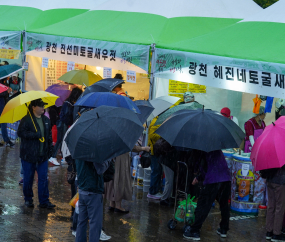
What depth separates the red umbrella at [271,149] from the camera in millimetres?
6348

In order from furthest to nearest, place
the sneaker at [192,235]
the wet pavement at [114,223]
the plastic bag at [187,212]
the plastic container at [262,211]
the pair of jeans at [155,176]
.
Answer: the pair of jeans at [155,176] → the plastic container at [262,211] → the plastic bag at [187,212] → the sneaker at [192,235] → the wet pavement at [114,223]

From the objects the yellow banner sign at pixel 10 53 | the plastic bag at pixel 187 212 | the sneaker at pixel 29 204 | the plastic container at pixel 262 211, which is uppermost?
the yellow banner sign at pixel 10 53

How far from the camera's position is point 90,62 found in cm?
1100

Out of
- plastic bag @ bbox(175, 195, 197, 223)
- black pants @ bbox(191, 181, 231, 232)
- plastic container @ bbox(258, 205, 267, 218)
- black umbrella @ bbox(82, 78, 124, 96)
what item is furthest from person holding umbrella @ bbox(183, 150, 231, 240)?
black umbrella @ bbox(82, 78, 124, 96)

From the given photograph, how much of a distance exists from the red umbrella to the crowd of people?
323 millimetres

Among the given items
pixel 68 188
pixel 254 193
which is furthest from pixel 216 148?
pixel 68 188

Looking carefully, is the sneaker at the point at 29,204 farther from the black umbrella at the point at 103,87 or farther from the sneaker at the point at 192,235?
the sneaker at the point at 192,235

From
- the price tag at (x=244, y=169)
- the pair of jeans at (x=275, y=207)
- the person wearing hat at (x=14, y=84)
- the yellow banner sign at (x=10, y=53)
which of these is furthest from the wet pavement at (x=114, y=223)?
the person wearing hat at (x=14, y=84)

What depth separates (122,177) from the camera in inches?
306

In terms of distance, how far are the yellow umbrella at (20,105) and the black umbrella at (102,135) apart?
7.88ft

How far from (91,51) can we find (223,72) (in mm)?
3883

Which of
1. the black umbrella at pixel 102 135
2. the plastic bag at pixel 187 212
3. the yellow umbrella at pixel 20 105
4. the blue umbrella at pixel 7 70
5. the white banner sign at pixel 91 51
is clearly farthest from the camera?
the blue umbrella at pixel 7 70

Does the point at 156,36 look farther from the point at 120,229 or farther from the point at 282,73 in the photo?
the point at 120,229

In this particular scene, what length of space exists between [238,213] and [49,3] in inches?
405
